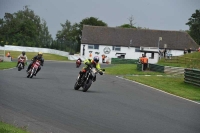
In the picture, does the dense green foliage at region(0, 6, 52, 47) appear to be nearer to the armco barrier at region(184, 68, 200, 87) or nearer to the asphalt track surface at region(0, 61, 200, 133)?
the armco barrier at region(184, 68, 200, 87)

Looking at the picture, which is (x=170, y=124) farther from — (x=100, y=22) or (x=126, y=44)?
(x=100, y=22)

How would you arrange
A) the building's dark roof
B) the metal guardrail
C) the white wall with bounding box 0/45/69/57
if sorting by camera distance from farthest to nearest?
the building's dark roof < the white wall with bounding box 0/45/69/57 < the metal guardrail

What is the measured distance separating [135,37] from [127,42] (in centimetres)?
247

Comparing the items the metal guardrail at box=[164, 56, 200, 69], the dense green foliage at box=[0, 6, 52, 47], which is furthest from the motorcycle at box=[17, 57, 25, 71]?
the dense green foliage at box=[0, 6, 52, 47]

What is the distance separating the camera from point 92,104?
614 inches

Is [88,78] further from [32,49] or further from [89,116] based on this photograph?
[32,49]

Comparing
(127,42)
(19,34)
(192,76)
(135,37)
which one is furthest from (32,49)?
(192,76)

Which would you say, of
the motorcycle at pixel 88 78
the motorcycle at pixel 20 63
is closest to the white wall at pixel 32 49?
the motorcycle at pixel 20 63

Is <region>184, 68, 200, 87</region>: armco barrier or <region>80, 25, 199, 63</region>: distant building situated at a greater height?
<region>80, 25, 199, 63</region>: distant building

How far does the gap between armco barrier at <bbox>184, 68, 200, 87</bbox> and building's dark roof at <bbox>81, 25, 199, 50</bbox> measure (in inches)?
2599

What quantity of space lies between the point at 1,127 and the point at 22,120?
1.95 meters

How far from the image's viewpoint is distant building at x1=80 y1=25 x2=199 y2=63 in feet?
323

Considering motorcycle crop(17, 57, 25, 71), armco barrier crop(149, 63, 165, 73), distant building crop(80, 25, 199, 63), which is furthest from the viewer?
distant building crop(80, 25, 199, 63)

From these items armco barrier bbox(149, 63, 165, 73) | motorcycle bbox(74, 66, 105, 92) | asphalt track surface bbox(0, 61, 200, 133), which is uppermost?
motorcycle bbox(74, 66, 105, 92)
